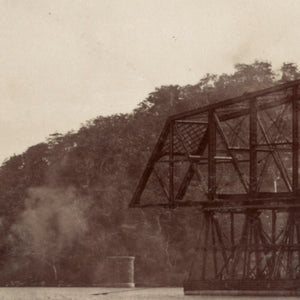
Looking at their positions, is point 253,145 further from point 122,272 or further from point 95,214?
point 95,214

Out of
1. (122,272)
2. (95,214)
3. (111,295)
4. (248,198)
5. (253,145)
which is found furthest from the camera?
(95,214)

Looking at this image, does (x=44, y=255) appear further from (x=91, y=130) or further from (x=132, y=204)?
(x=132, y=204)

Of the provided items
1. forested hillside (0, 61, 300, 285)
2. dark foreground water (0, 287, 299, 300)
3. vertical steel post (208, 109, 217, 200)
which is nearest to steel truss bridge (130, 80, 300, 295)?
vertical steel post (208, 109, 217, 200)

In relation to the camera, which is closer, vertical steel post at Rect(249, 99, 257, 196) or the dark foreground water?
the dark foreground water

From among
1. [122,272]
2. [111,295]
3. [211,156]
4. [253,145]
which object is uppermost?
[253,145]

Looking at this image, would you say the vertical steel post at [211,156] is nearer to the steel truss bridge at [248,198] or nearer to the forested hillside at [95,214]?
the steel truss bridge at [248,198]

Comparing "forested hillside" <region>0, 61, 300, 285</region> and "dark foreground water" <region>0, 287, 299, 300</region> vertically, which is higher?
"forested hillside" <region>0, 61, 300, 285</region>

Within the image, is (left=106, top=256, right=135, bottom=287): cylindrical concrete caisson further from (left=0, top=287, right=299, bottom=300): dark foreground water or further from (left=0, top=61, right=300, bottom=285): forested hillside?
(left=0, top=61, right=300, bottom=285): forested hillside

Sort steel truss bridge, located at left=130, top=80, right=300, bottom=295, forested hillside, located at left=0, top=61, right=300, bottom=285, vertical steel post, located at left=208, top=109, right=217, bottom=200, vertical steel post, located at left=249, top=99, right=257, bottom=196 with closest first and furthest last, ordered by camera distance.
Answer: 1. steel truss bridge, located at left=130, top=80, right=300, bottom=295
2. vertical steel post, located at left=249, top=99, right=257, bottom=196
3. vertical steel post, located at left=208, top=109, right=217, bottom=200
4. forested hillside, located at left=0, top=61, right=300, bottom=285

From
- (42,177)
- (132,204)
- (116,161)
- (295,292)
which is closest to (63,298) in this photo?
(132,204)

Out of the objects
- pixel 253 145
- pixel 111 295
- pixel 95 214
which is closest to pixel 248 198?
pixel 253 145
